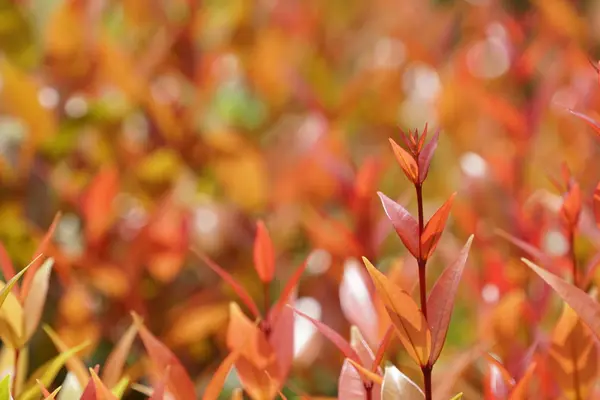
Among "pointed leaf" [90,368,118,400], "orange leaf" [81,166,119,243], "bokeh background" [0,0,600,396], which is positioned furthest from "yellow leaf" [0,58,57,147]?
"pointed leaf" [90,368,118,400]

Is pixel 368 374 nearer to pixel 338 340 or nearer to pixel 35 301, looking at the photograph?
pixel 338 340

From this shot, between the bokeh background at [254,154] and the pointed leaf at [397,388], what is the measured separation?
13cm

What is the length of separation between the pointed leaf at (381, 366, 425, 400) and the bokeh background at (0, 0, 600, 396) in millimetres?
132

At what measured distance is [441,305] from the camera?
15.9 inches

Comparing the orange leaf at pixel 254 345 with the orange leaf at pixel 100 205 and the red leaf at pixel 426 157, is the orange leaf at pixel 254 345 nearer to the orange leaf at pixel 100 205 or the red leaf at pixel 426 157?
the red leaf at pixel 426 157

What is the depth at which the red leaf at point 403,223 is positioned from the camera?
0.39 m

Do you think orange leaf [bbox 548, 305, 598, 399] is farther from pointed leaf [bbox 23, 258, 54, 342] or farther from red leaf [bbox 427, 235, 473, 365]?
pointed leaf [bbox 23, 258, 54, 342]

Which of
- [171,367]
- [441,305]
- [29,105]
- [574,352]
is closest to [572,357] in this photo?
[574,352]

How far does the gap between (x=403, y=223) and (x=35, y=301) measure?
0.72ft

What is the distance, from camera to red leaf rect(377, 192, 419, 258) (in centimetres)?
39

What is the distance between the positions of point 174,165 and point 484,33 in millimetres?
603

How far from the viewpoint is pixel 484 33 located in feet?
4.24

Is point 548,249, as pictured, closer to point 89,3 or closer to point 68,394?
point 68,394

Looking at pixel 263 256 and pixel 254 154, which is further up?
pixel 263 256
